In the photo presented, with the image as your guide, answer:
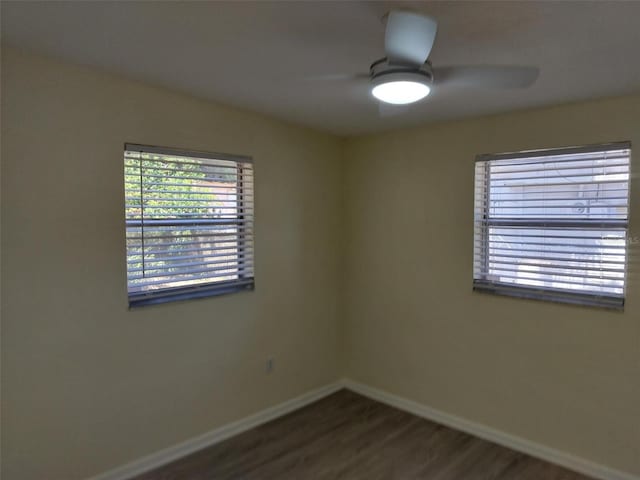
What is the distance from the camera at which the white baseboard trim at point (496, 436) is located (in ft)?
8.44

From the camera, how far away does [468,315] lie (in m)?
3.10

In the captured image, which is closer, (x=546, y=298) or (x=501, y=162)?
(x=546, y=298)

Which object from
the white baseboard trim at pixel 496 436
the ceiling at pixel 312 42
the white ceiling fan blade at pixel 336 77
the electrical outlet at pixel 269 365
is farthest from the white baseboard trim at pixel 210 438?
the white ceiling fan blade at pixel 336 77

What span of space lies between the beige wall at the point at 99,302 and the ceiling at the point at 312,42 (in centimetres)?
24

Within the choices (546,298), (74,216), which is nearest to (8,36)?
(74,216)

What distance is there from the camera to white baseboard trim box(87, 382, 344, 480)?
2496 mm

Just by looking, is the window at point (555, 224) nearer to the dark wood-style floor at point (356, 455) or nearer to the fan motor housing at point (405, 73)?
the dark wood-style floor at point (356, 455)

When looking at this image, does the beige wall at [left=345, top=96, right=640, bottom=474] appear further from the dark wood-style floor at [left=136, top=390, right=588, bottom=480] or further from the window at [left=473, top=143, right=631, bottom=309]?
the dark wood-style floor at [left=136, top=390, right=588, bottom=480]

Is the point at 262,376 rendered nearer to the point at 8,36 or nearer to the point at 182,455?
the point at 182,455

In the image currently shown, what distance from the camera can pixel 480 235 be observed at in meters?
3.04

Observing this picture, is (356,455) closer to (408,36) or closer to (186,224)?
(186,224)

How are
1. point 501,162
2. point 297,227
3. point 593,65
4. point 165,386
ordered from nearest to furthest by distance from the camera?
point 593,65 → point 165,386 → point 501,162 → point 297,227

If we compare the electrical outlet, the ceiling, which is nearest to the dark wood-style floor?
the electrical outlet

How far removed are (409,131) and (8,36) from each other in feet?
8.30
